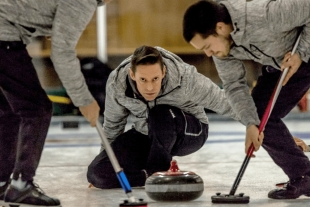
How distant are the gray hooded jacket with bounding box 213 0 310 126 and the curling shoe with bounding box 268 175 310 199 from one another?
1.06 ft

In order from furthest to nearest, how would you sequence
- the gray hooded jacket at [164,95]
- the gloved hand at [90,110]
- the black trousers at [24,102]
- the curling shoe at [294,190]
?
the gray hooded jacket at [164,95]
the curling shoe at [294,190]
the black trousers at [24,102]
the gloved hand at [90,110]

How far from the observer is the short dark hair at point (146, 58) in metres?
3.39

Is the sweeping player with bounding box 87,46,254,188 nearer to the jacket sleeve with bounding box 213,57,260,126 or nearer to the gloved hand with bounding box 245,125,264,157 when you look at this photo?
the jacket sleeve with bounding box 213,57,260,126

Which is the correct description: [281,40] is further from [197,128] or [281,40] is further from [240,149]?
[240,149]

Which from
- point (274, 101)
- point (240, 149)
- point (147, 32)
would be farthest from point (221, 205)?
point (147, 32)

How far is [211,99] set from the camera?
3660 mm

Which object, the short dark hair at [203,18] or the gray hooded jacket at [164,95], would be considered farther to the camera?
the gray hooded jacket at [164,95]

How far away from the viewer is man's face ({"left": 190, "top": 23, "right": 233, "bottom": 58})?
2918mm

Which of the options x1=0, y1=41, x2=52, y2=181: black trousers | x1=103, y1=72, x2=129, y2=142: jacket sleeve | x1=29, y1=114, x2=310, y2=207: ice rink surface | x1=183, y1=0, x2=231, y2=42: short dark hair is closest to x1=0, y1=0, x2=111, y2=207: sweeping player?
x1=0, y1=41, x2=52, y2=181: black trousers

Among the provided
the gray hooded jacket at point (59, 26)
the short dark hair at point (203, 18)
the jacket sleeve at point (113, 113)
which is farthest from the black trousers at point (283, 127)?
the gray hooded jacket at point (59, 26)

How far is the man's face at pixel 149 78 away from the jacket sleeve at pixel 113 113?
193 millimetres

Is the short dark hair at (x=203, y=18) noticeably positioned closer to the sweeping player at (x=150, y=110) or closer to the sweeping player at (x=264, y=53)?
the sweeping player at (x=264, y=53)

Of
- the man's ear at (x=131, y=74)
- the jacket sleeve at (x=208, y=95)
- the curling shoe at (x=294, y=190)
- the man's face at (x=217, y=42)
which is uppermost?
the man's face at (x=217, y=42)

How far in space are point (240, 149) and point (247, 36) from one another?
2.46 m
